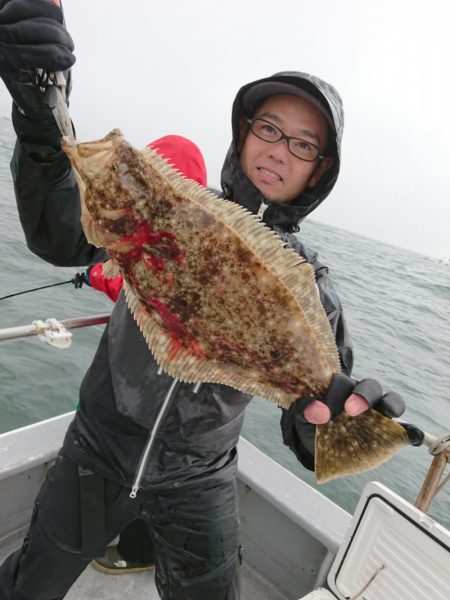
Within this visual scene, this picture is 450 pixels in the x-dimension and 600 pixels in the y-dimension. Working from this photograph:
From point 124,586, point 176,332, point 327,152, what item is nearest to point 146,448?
point 176,332

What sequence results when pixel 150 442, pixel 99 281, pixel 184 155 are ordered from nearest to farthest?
pixel 150 442 < pixel 184 155 < pixel 99 281

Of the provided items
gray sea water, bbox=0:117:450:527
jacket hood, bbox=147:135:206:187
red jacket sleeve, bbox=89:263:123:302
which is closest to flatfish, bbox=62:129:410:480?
jacket hood, bbox=147:135:206:187

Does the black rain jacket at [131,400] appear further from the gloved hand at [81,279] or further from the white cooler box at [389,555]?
the gloved hand at [81,279]

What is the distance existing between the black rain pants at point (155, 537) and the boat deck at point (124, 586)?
1.06m

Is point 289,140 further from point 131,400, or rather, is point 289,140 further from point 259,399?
point 259,399

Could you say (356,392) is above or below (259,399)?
above

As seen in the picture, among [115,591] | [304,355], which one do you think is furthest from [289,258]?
[115,591]

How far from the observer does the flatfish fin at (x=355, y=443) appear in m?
2.21

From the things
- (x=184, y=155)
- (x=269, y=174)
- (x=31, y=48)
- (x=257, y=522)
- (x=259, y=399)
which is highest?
(x=31, y=48)

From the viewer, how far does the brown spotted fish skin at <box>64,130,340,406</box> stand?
6.68 ft

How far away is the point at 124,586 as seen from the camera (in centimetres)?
373

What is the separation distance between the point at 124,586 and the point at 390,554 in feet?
7.59

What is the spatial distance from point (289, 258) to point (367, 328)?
16.4m

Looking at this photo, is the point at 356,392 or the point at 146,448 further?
the point at 146,448
